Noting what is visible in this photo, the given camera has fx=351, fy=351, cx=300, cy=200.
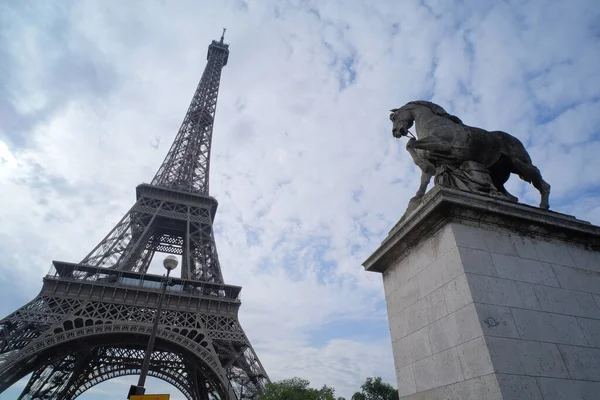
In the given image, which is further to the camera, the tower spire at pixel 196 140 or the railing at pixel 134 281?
the tower spire at pixel 196 140

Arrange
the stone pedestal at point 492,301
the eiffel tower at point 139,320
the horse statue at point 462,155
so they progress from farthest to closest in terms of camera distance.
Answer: the eiffel tower at point 139,320 < the horse statue at point 462,155 < the stone pedestal at point 492,301

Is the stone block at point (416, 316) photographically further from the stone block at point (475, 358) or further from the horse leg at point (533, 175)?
the horse leg at point (533, 175)

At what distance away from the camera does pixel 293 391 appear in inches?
1391

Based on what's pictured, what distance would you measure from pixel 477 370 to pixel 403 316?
1.69 meters

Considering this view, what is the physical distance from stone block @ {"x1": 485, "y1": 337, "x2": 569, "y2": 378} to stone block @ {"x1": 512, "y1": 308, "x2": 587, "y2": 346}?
4.5 inches

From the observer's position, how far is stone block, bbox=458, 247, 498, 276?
4.92 metres

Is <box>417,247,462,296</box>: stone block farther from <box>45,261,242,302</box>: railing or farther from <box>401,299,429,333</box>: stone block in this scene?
<box>45,261,242,302</box>: railing

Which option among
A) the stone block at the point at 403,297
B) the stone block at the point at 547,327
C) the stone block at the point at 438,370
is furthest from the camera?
the stone block at the point at 403,297

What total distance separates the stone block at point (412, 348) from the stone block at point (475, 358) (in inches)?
26.3

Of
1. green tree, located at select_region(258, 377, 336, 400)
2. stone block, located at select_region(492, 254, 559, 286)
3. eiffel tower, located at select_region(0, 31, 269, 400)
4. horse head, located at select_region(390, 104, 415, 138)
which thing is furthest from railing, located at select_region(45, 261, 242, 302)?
stone block, located at select_region(492, 254, 559, 286)

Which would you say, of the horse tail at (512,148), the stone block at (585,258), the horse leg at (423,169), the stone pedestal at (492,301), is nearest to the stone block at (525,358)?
the stone pedestal at (492,301)

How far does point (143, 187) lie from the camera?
44.3 m

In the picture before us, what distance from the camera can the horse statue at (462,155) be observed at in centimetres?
633

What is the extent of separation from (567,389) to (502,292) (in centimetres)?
126
